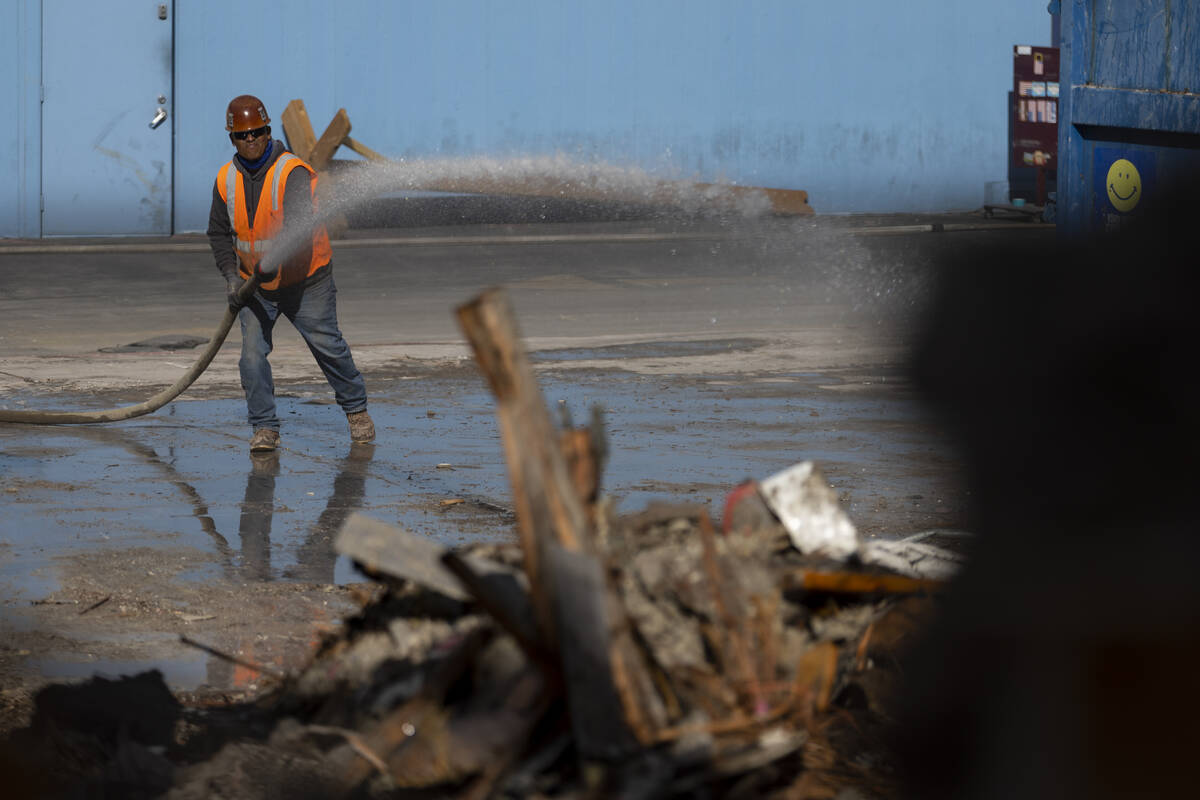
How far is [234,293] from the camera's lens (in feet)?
24.9

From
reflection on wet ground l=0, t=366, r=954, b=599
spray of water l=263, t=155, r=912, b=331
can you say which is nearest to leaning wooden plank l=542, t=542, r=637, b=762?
reflection on wet ground l=0, t=366, r=954, b=599

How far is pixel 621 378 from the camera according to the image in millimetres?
9703

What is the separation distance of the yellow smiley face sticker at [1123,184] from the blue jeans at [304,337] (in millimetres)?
3778

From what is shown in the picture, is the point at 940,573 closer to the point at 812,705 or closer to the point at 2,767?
the point at 812,705

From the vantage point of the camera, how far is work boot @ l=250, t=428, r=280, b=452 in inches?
294

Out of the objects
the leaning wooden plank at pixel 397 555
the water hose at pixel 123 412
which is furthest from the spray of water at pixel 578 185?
the leaning wooden plank at pixel 397 555

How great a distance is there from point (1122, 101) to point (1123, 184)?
39cm

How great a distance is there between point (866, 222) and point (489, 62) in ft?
17.8

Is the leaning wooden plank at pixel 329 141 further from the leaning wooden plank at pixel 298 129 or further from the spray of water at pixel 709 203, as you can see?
the spray of water at pixel 709 203

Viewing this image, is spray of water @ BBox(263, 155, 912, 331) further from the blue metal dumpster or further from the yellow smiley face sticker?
the yellow smiley face sticker

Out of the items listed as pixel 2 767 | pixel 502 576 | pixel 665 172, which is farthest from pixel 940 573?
pixel 665 172

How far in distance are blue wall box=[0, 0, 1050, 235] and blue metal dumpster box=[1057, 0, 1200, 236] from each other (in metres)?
13.0

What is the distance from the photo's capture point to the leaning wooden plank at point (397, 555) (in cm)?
348

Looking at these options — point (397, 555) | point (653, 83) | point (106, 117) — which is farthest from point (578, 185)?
point (397, 555)
